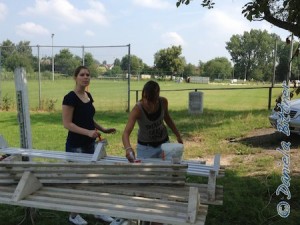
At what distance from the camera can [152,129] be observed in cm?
403

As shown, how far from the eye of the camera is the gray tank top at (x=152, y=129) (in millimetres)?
3951

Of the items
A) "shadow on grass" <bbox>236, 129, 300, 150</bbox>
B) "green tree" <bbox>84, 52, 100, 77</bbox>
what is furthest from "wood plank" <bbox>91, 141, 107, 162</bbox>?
"green tree" <bbox>84, 52, 100, 77</bbox>

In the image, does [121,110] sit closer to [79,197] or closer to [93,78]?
[93,78]

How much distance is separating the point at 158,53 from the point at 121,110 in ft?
238

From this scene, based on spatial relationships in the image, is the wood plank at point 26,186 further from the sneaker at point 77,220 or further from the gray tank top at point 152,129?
the sneaker at point 77,220

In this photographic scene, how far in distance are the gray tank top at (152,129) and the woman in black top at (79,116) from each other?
0.33m

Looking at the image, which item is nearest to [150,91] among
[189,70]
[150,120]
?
[150,120]

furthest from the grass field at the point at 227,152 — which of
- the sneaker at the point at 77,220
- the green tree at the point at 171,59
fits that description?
the green tree at the point at 171,59

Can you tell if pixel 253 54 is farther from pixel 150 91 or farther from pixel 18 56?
pixel 150 91

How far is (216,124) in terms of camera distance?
12430mm

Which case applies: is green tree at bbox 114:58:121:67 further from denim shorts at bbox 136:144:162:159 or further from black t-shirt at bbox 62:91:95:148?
denim shorts at bbox 136:144:162:159

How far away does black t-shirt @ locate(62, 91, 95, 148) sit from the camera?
4055 mm

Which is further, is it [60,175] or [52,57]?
[52,57]

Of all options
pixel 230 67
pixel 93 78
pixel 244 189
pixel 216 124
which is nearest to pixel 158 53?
pixel 230 67
